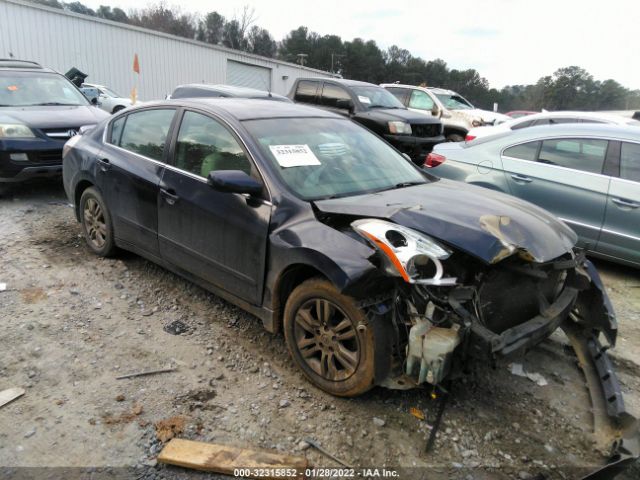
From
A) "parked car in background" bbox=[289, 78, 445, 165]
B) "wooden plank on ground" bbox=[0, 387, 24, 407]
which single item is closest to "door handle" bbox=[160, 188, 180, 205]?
"wooden plank on ground" bbox=[0, 387, 24, 407]

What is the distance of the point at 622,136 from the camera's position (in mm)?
4785

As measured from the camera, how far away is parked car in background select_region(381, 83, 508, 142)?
512 inches

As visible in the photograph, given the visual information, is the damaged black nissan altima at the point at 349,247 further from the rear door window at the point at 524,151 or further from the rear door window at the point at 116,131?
the rear door window at the point at 524,151

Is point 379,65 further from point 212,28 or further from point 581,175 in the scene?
point 581,175

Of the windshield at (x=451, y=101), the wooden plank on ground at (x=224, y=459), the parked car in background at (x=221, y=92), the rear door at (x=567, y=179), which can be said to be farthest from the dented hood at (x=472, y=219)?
the windshield at (x=451, y=101)

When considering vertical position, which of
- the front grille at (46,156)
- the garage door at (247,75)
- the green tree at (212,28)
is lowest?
the front grille at (46,156)

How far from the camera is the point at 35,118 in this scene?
631 cm

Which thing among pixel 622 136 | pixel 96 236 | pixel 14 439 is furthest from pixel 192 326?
pixel 622 136

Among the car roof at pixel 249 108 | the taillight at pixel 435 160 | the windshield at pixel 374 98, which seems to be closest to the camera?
the car roof at pixel 249 108

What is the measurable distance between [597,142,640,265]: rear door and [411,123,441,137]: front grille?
4.87m

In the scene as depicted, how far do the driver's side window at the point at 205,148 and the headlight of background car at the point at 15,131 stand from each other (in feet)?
12.0

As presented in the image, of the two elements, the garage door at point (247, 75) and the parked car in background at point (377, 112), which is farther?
the garage door at point (247, 75)

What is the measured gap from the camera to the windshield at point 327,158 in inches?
123

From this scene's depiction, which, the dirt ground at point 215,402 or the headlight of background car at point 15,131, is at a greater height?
the headlight of background car at point 15,131
